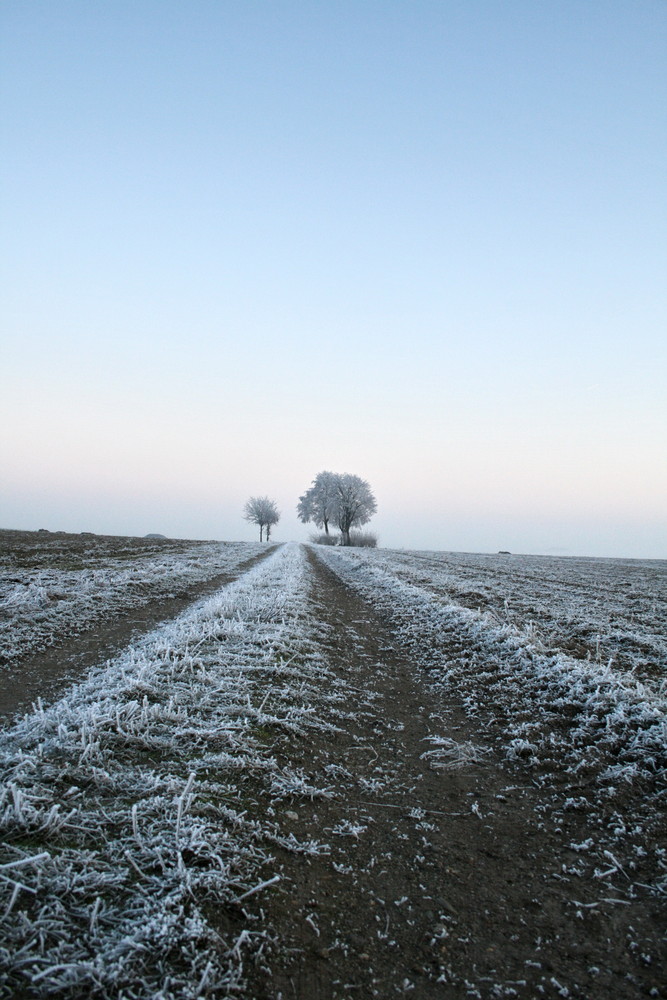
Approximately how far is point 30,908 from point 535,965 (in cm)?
301

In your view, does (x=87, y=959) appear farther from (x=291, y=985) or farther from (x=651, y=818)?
(x=651, y=818)

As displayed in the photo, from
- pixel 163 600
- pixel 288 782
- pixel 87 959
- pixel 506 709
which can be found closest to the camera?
pixel 87 959

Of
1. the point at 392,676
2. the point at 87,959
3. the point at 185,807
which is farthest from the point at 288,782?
the point at 392,676

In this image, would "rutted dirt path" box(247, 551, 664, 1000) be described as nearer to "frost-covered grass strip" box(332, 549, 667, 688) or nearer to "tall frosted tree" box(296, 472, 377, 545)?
"frost-covered grass strip" box(332, 549, 667, 688)

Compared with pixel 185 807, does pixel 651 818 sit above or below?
below

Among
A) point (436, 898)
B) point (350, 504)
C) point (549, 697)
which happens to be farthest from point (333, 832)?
point (350, 504)

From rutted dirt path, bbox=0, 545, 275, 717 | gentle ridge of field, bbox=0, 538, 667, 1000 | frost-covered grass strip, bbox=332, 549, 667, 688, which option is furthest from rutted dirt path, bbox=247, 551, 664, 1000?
frost-covered grass strip, bbox=332, 549, 667, 688

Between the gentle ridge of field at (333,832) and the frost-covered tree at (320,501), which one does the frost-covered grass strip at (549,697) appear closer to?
the gentle ridge of field at (333,832)

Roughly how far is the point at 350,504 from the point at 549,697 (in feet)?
280

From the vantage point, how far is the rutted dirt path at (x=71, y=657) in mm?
6691

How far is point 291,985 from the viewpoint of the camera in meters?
2.62

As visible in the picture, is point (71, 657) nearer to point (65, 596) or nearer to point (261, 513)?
point (65, 596)

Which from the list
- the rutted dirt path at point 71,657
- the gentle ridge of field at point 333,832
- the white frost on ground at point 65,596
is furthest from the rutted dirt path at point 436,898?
the white frost on ground at point 65,596

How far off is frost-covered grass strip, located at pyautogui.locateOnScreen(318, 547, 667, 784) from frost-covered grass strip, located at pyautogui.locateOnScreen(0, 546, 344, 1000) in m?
2.48
